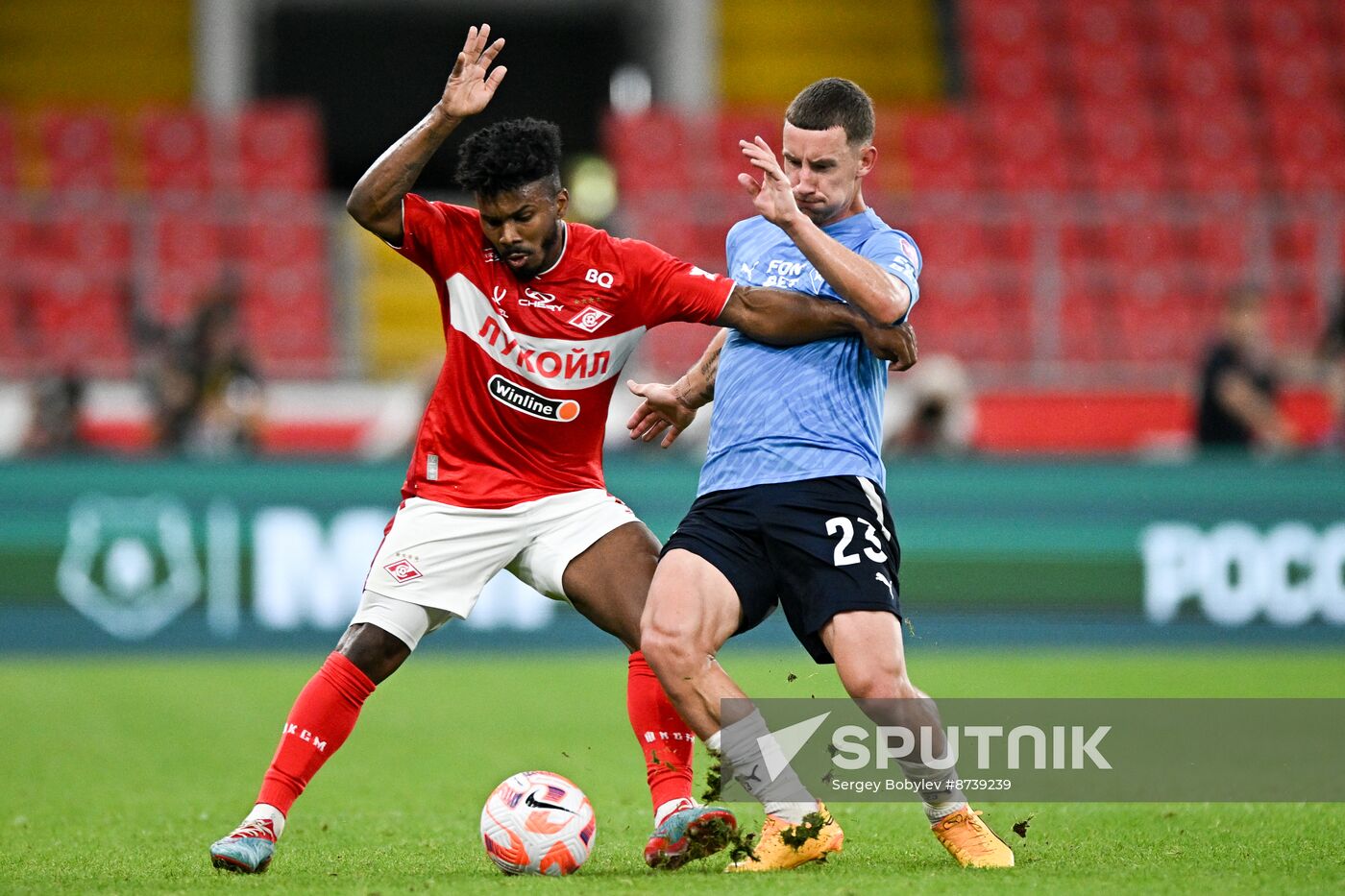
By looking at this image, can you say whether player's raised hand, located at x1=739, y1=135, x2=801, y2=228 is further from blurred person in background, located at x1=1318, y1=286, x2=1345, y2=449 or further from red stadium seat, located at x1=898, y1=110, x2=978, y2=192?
red stadium seat, located at x1=898, y1=110, x2=978, y2=192

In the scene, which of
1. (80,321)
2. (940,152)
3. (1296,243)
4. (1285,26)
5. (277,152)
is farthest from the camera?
(1285,26)

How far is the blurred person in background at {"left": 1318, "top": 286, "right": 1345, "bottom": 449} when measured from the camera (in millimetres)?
13602

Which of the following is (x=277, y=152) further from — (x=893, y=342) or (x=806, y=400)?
(x=893, y=342)

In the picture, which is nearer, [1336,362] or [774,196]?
[774,196]

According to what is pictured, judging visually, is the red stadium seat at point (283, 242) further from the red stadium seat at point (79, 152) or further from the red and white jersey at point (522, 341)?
the red and white jersey at point (522, 341)

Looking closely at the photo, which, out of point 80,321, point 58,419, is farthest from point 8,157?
point 58,419

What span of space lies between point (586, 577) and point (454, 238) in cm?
116

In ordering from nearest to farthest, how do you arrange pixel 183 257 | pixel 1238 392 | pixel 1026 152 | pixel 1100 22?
pixel 1238 392, pixel 183 257, pixel 1026 152, pixel 1100 22

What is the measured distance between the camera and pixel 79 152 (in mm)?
17891

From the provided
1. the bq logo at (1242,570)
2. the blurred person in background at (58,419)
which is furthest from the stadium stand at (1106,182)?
the blurred person in background at (58,419)

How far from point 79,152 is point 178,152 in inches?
38.6

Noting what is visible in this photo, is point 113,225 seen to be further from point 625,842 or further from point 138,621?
point 625,842

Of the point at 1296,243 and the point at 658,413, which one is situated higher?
the point at 1296,243

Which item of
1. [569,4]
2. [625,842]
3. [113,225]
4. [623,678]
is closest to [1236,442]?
[623,678]
